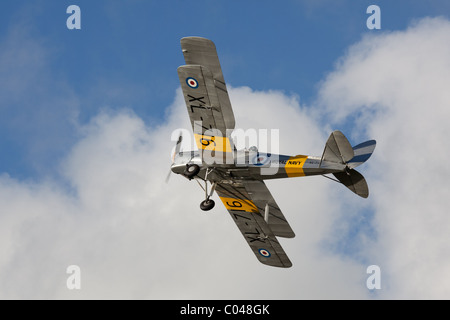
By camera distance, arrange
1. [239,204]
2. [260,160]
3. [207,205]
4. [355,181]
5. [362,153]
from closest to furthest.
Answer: [362,153] < [355,181] < [260,160] < [207,205] < [239,204]

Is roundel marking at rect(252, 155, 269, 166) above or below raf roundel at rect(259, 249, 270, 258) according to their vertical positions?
above

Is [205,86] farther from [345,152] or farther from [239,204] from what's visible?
[239,204]

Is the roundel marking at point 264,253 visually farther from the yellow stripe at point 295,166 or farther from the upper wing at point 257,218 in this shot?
the yellow stripe at point 295,166

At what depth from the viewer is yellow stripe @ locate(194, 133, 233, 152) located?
28.6m

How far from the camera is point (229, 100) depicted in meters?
27.5

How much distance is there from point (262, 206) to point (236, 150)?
11.0ft

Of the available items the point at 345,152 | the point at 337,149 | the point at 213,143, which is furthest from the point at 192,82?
the point at 345,152

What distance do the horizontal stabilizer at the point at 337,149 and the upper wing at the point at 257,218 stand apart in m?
3.90

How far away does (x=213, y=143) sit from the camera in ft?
94.5

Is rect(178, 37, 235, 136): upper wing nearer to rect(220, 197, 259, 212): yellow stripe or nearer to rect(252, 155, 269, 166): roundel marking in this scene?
A: rect(252, 155, 269, 166): roundel marking

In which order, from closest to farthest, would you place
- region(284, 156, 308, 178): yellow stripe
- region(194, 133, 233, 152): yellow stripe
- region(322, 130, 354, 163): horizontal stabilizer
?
1. region(322, 130, 354, 163): horizontal stabilizer
2. region(284, 156, 308, 178): yellow stripe
3. region(194, 133, 233, 152): yellow stripe

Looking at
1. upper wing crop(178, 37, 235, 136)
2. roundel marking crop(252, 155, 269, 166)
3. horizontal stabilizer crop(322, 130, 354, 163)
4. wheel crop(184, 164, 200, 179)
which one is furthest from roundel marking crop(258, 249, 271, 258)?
horizontal stabilizer crop(322, 130, 354, 163)

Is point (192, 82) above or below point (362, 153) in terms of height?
above

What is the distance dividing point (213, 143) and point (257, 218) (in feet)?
16.6
